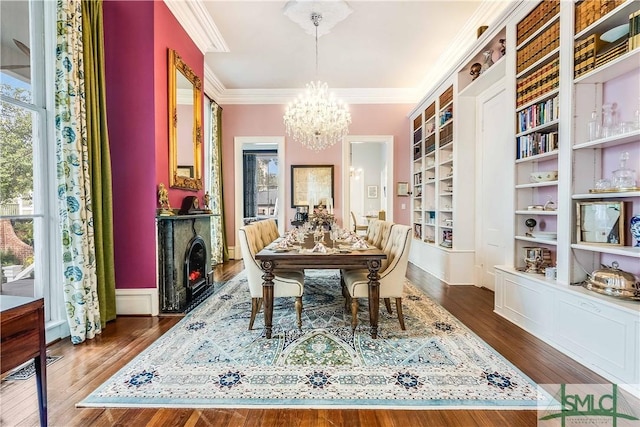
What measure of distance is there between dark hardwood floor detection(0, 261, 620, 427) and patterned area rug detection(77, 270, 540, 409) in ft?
0.22

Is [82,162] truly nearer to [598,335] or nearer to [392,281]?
[392,281]

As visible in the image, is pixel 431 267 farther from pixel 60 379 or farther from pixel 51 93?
pixel 51 93

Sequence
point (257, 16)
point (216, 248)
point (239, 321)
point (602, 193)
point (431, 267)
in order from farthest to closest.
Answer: point (216, 248)
point (431, 267)
point (257, 16)
point (239, 321)
point (602, 193)

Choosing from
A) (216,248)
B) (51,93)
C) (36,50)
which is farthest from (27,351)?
(216,248)

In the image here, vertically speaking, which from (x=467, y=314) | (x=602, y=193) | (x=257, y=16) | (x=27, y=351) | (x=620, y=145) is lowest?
(x=467, y=314)

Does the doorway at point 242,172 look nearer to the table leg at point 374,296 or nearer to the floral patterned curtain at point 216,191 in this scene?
the floral patterned curtain at point 216,191

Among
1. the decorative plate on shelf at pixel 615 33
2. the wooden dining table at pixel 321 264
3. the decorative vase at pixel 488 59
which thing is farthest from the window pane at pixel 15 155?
the decorative vase at pixel 488 59

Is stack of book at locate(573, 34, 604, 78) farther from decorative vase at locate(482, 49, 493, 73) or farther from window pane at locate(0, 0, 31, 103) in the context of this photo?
window pane at locate(0, 0, 31, 103)

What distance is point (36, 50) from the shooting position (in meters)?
2.47

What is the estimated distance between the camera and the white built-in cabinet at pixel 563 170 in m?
1.99

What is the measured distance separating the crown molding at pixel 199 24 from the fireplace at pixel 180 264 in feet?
7.84

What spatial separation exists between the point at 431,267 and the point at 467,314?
192 cm

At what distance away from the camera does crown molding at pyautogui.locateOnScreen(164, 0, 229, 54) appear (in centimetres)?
345

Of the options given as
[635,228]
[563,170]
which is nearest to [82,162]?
[563,170]
